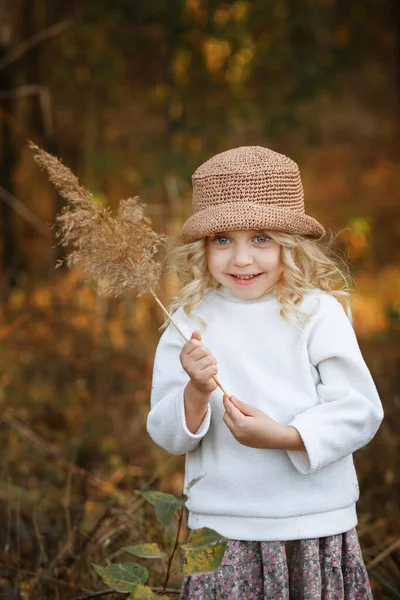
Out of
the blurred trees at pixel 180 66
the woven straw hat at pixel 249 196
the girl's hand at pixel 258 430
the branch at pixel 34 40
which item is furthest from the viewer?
the blurred trees at pixel 180 66

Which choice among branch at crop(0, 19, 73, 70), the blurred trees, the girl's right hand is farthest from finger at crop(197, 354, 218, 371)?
the blurred trees

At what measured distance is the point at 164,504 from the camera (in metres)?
1.71

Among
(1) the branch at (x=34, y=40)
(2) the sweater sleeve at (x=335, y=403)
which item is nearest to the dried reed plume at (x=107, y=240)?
(2) the sweater sleeve at (x=335, y=403)

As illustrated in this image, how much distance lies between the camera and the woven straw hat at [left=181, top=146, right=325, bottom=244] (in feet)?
6.33

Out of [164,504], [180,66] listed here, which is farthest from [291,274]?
[180,66]

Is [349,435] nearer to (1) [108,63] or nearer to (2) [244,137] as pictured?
(1) [108,63]

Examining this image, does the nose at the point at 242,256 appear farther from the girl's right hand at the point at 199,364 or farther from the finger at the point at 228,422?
the finger at the point at 228,422

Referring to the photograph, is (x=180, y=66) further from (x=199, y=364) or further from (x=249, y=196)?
(x=199, y=364)

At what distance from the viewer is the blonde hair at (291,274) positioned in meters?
2.02

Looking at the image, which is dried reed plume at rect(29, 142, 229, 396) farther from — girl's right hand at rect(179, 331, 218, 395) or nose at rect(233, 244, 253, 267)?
nose at rect(233, 244, 253, 267)

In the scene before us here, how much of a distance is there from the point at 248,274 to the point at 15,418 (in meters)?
1.85

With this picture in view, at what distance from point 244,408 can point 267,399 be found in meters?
0.11

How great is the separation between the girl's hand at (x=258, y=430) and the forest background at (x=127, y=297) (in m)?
0.83

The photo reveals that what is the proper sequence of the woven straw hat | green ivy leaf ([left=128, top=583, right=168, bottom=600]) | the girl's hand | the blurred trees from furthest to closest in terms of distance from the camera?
the blurred trees < the woven straw hat < the girl's hand < green ivy leaf ([left=128, top=583, right=168, bottom=600])
